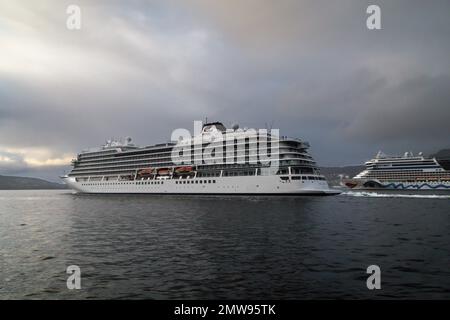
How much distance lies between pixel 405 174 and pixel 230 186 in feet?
342

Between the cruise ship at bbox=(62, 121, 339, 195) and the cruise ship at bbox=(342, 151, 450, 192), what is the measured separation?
87.3 meters

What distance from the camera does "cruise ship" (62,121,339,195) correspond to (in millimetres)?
73875

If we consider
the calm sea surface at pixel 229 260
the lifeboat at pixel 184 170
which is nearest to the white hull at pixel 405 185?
the lifeboat at pixel 184 170

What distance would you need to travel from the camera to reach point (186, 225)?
34906 mm

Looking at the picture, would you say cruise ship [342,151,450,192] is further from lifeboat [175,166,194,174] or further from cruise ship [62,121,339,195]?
lifeboat [175,166,194,174]

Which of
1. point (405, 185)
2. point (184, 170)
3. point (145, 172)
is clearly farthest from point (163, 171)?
point (405, 185)

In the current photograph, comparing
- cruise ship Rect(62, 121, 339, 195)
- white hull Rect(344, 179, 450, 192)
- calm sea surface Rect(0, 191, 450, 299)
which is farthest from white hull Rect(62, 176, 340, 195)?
white hull Rect(344, 179, 450, 192)

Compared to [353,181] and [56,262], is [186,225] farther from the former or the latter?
[353,181]

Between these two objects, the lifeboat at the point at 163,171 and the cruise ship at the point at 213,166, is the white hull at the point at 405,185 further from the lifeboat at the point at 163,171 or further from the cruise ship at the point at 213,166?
the lifeboat at the point at 163,171

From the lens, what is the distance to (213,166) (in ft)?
280
